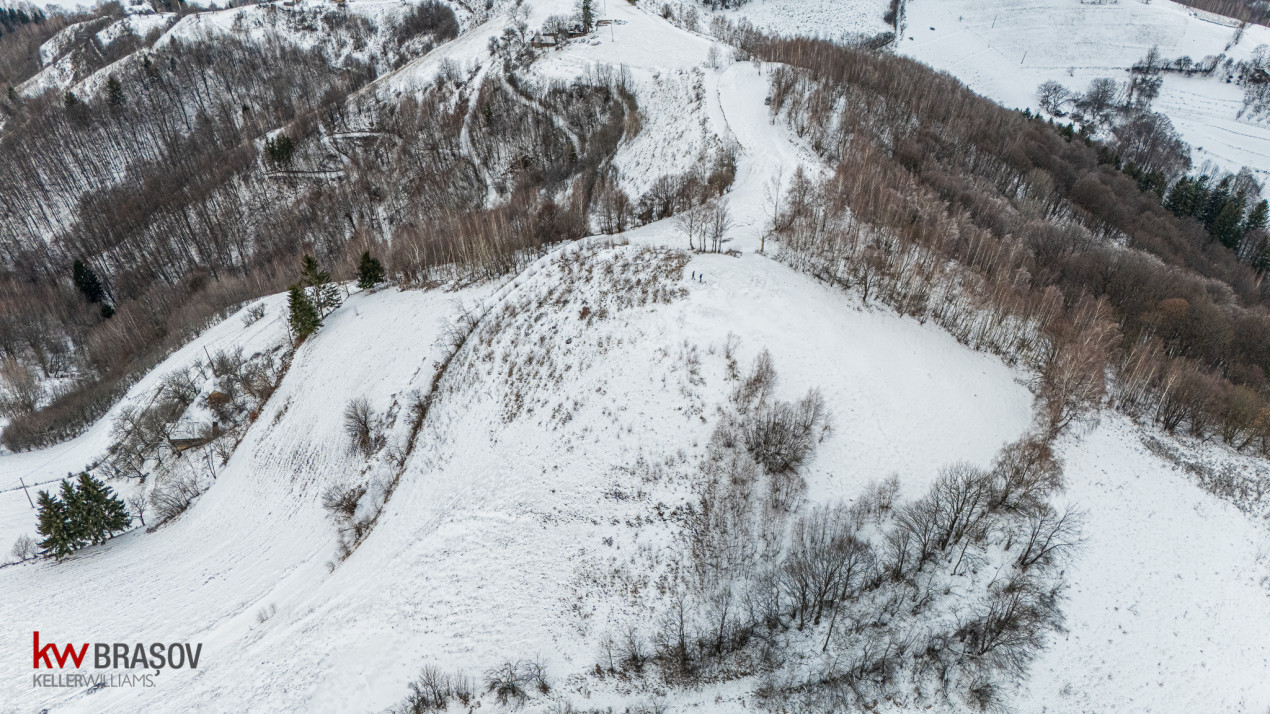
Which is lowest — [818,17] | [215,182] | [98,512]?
[98,512]

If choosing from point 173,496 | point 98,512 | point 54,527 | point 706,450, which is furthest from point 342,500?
point 706,450

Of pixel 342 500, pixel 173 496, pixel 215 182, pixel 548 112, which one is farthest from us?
pixel 215 182

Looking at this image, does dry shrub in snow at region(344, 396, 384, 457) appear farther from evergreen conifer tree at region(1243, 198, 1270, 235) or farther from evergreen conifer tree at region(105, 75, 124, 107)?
evergreen conifer tree at region(1243, 198, 1270, 235)

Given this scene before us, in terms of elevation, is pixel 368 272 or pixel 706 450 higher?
pixel 706 450

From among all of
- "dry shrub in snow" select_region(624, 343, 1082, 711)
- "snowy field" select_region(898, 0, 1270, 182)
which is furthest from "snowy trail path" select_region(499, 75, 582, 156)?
"snowy field" select_region(898, 0, 1270, 182)

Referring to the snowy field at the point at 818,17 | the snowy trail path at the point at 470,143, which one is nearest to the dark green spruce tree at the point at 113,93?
the snowy trail path at the point at 470,143

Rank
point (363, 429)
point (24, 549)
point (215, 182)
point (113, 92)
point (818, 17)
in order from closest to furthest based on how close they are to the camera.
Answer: point (363, 429) → point (24, 549) → point (215, 182) → point (113, 92) → point (818, 17)

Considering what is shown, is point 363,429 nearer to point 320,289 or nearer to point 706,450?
point 320,289

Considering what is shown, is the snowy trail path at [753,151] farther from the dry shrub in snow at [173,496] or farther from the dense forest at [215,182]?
the dry shrub in snow at [173,496]
